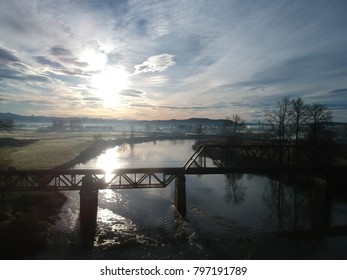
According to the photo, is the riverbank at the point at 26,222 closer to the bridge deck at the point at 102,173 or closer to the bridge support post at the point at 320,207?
the bridge deck at the point at 102,173

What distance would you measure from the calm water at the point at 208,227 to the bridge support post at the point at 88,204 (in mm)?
892

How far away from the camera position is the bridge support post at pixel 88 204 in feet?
96.6

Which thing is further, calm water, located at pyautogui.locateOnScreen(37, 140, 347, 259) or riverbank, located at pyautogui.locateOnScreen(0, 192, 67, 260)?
calm water, located at pyautogui.locateOnScreen(37, 140, 347, 259)

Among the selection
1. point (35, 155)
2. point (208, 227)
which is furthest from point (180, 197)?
point (35, 155)

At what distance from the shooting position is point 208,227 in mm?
29156

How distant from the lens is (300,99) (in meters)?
62.9

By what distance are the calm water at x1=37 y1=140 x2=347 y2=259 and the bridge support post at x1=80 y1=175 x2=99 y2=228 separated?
89 cm

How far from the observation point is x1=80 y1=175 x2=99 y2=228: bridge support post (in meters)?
29.4

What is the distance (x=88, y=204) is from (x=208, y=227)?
12.2 metres

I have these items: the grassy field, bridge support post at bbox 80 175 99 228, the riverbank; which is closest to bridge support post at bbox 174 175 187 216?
bridge support post at bbox 80 175 99 228

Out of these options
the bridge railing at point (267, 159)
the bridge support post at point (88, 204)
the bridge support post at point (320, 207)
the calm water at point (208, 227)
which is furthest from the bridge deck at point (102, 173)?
the calm water at point (208, 227)

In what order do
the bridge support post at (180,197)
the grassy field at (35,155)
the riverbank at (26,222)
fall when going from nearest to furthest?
1. the riverbank at (26,222)
2. the bridge support post at (180,197)
3. the grassy field at (35,155)

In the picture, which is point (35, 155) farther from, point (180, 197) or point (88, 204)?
point (180, 197)

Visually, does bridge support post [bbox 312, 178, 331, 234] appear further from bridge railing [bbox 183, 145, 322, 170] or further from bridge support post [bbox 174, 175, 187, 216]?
bridge support post [bbox 174, 175, 187, 216]
